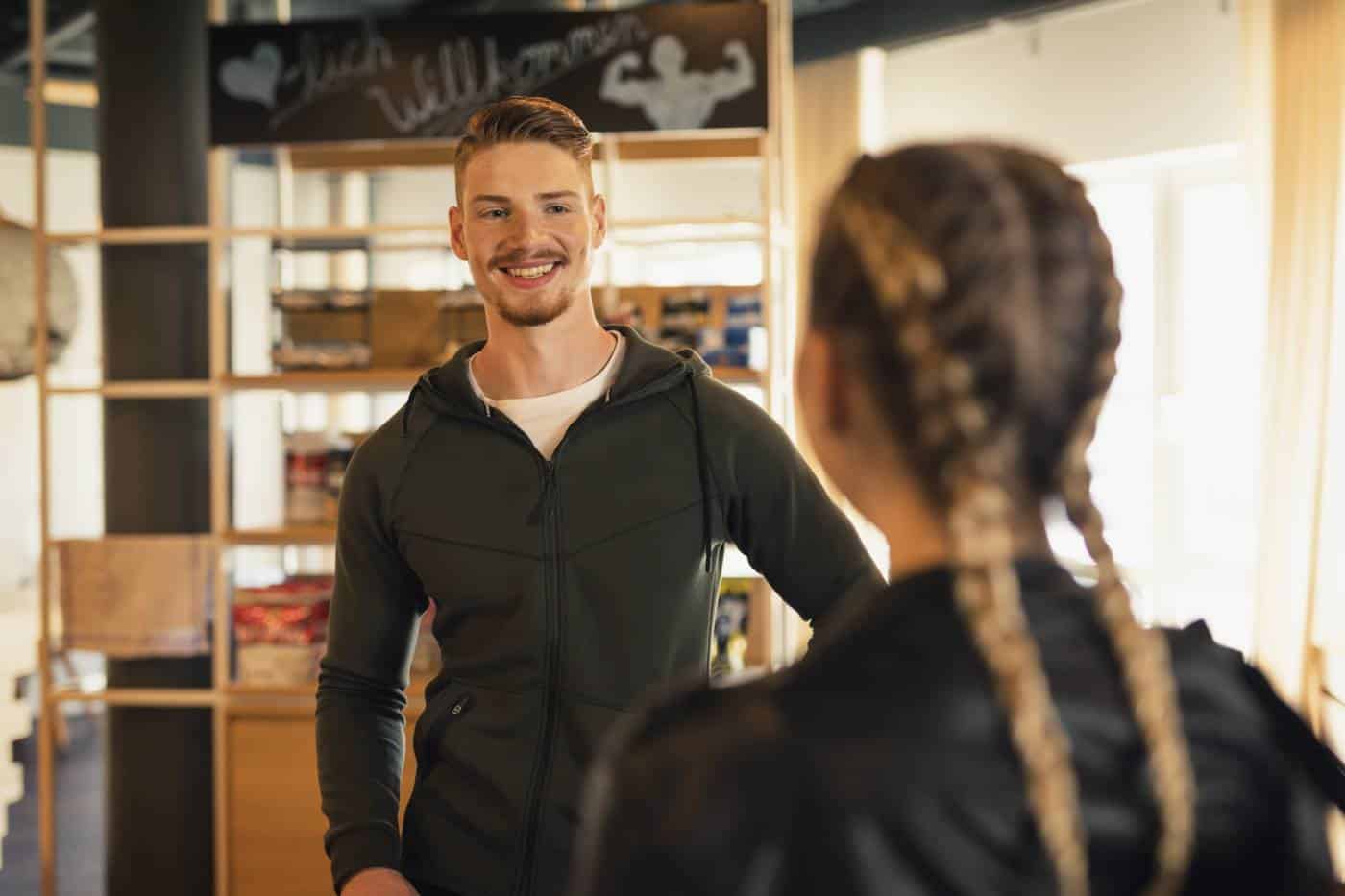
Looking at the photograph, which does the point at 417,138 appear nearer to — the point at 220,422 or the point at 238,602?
the point at 220,422

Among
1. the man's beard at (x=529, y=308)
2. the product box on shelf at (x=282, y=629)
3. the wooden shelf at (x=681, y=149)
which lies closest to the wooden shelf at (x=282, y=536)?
the product box on shelf at (x=282, y=629)

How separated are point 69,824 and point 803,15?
486 cm

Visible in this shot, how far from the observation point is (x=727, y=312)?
3617 mm

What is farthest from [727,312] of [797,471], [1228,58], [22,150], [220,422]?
[22,150]

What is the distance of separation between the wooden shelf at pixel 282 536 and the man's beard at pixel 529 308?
2067 mm

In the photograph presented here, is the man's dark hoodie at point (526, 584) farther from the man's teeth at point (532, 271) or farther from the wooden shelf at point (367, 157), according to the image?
the wooden shelf at point (367, 157)

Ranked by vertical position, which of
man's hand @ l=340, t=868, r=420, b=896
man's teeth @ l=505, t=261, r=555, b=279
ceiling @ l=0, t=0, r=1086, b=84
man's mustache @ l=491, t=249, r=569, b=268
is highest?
ceiling @ l=0, t=0, r=1086, b=84

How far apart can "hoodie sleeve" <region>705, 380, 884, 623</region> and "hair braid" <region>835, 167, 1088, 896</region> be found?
889mm

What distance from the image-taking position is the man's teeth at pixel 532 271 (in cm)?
165

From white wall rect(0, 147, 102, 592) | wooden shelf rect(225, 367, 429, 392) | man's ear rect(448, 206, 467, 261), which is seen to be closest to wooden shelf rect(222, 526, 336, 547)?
wooden shelf rect(225, 367, 429, 392)

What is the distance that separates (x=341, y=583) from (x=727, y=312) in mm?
2086

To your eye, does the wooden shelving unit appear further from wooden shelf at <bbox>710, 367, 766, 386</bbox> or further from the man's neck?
the man's neck

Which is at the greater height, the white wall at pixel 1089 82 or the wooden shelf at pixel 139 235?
the white wall at pixel 1089 82

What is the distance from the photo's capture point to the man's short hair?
1672 mm
